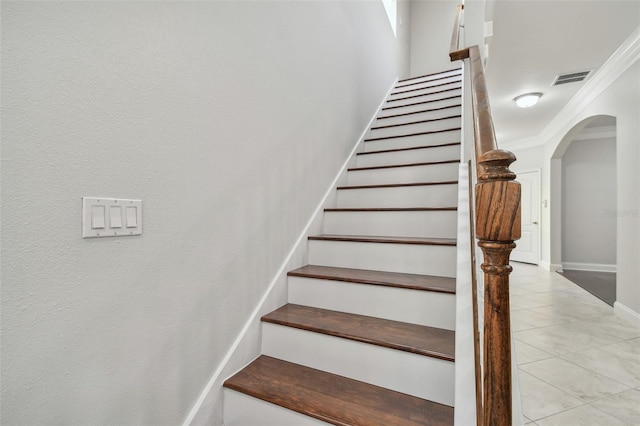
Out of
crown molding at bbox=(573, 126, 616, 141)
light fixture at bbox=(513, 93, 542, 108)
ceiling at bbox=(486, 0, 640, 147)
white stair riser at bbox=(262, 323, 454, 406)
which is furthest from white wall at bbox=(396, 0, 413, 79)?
white stair riser at bbox=(262, 323, 454, 406)

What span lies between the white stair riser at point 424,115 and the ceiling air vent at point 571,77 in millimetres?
2153

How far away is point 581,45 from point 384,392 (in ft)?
13.8

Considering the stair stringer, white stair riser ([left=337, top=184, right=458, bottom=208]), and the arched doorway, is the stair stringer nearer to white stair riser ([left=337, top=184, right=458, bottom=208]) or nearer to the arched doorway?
white stair riser ([left=337, top=184, right=458, bottom=208])

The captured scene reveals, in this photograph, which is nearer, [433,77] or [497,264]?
[497,264]

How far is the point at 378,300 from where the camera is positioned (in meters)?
1.51

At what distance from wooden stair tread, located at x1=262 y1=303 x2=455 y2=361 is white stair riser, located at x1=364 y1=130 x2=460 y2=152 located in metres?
1.85

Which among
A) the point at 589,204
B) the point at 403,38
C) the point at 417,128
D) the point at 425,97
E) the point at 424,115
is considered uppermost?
the point at 403,38

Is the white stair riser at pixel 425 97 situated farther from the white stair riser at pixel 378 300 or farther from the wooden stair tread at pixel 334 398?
the wooden stair tread at pixel 334 398

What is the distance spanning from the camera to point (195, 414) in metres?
1.15

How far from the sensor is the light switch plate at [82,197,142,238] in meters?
0.81

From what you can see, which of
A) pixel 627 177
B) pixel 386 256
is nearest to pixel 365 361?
pixel 386 256

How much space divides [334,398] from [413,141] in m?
2.35

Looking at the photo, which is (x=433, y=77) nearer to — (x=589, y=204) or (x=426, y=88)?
(x=426, y=88)

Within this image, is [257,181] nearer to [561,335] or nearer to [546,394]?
[546,394]
